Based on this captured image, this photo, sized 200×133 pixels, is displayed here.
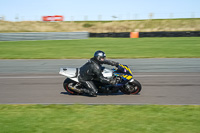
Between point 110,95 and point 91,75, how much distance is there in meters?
0.90

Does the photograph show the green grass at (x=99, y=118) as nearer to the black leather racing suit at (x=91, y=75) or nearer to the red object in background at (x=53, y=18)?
the black leather racing suit at (x=91, y=75)

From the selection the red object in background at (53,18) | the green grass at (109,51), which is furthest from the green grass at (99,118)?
the red object in background at (53,18)

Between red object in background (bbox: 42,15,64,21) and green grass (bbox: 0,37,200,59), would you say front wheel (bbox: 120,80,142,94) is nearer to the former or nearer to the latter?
green grass (bbox: 0,37,200,59)

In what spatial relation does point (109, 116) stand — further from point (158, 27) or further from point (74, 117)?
point (158, 27)

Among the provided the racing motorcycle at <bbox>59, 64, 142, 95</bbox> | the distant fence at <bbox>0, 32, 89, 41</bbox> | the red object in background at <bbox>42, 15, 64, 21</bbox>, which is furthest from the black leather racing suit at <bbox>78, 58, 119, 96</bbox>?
the red object in background at <bbox>42, 15, 64, 21</bbox>

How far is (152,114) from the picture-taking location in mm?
6320

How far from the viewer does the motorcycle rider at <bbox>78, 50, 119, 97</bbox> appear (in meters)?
8.29

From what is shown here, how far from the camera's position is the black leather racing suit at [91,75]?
8.31 metres

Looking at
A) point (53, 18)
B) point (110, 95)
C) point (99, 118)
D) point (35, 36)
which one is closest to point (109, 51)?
point (110, 95)

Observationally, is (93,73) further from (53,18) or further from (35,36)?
(53,18)

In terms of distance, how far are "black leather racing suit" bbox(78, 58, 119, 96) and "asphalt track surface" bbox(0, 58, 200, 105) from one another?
1.03ft

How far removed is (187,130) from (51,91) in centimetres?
526

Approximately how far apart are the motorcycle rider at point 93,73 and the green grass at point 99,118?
1.26 m

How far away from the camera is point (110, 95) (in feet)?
28.8
